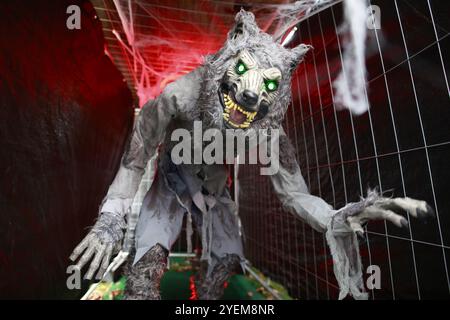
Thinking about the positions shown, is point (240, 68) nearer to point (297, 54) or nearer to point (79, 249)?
point (297, 54)

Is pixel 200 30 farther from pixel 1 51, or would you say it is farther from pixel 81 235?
pixel 81 235

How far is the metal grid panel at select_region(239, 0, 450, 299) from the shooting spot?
2.03ft

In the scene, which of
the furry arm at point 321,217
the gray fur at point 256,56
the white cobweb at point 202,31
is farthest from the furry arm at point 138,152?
the furry arm at point 321,217

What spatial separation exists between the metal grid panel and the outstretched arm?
7cm

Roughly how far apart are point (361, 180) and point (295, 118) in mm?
297

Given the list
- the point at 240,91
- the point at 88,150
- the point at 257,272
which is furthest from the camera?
the point at 257,272

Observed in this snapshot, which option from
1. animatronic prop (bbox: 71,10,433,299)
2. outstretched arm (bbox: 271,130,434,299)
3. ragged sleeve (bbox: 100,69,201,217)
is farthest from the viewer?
ragged sleeve (bbox: 100,69,201,217)

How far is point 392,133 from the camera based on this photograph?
728mm

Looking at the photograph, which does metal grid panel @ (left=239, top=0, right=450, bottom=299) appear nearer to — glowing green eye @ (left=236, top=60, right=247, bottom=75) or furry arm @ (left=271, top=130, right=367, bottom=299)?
furry arm @ (left=271, top=130, right=367, bottom=299)

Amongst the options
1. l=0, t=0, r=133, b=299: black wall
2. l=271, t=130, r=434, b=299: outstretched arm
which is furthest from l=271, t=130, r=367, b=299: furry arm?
l=0, t=0, r=133, b=299: black wall

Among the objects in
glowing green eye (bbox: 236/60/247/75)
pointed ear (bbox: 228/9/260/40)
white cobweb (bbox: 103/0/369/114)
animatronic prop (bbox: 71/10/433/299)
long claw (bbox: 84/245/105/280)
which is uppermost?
white cobweb (bbox: 103/0/369/114)

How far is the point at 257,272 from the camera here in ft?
7.04

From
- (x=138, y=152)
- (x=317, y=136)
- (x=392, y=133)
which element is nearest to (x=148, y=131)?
(x=138, y=152)
